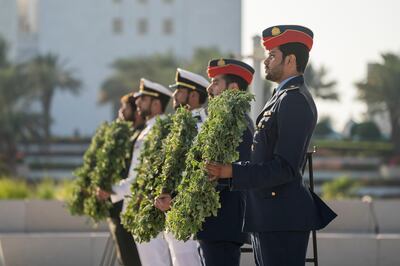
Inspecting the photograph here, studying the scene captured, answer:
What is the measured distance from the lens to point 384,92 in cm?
5950

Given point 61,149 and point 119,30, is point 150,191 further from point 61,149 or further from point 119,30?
point 119,30

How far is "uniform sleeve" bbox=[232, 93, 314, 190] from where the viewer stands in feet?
18.4

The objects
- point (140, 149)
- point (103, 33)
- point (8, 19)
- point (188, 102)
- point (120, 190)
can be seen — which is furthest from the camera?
point (8, 19)

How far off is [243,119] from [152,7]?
102 m

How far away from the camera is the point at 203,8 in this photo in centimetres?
10812

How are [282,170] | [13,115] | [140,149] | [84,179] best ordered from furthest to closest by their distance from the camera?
1. [13,115]
2. [84,179]
3. [140,149]
4. [282,170]

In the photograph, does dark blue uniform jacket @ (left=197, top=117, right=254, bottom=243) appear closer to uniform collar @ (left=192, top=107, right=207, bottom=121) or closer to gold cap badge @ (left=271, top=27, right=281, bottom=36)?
uniform collar @ (left=192, top=107, right=207, bottom=121)

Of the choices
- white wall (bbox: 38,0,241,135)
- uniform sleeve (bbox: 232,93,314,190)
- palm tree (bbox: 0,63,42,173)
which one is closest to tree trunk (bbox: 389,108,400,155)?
palm tree (bbox: 0,63,42,173)

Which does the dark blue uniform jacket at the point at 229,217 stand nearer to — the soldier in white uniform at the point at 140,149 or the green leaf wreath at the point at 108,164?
the soldier in white uniform at the point at 140,149

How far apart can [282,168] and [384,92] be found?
54.7 m

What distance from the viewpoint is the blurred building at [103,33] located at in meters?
103

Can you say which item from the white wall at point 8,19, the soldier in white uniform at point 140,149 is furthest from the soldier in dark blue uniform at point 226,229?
the white wall at point 8,19

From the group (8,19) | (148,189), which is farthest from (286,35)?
(8,19)

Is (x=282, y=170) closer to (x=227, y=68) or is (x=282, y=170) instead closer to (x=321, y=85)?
(x=227, y=68)
